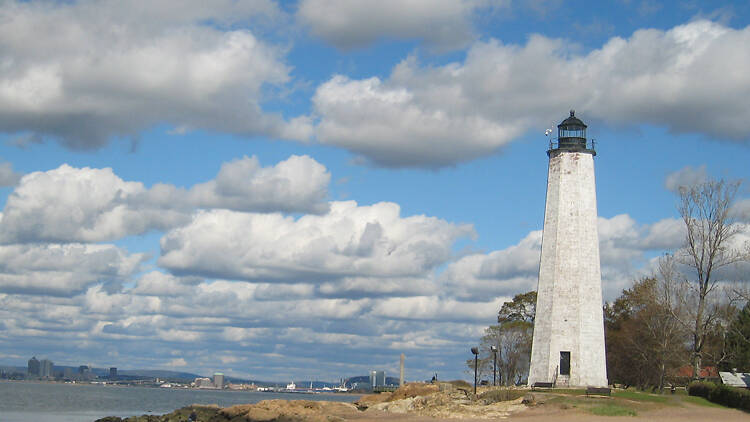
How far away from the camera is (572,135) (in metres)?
48.4

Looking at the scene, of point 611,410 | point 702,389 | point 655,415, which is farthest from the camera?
point 702,389

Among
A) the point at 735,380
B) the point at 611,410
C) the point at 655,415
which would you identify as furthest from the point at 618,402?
the point at 735,380

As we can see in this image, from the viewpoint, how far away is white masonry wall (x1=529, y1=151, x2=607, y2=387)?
4566 cm

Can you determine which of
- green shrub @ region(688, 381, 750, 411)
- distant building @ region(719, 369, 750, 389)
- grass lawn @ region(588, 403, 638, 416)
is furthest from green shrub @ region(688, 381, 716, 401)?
grass lawn @ region(588, 403, 638, 416)

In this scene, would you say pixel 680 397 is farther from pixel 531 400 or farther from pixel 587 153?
pixel 587 153

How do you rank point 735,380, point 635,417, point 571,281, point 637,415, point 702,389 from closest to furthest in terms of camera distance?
1. point 635,417
2. point 637,415
3. point 702,389
4. point 735,380
5. point 571,281

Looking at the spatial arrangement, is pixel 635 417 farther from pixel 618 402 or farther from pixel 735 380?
pixel 735 380

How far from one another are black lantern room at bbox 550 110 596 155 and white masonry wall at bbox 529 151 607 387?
0.40 m

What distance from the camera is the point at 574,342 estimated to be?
4559 centimetres

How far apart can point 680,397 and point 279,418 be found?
68.1ft

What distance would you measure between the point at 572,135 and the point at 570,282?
29.6 feet

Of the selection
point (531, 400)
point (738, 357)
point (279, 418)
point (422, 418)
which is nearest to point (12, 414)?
point (279, 418)

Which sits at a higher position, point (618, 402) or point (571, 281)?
point (571, 281)

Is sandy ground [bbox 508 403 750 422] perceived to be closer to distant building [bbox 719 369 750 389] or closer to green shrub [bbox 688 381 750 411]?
green shrub [bbox 688 381 750 411]
